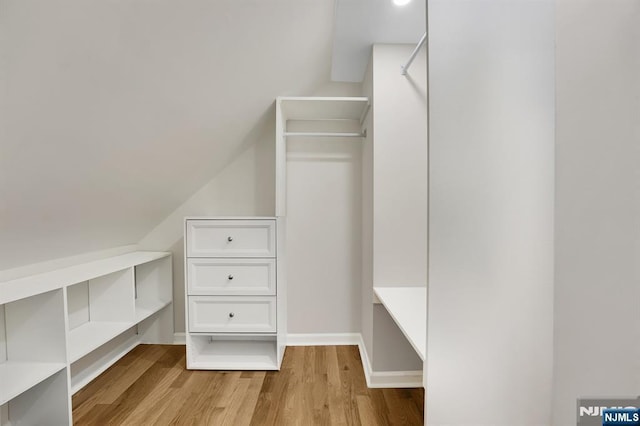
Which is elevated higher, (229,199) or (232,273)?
(229,199)

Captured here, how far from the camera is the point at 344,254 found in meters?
2.49

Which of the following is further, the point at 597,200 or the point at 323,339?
the point at 323,339

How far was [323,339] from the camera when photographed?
2475 millimetres

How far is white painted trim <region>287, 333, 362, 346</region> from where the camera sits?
2468 millimetres

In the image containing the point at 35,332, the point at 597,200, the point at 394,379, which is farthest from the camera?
the point at 394,379

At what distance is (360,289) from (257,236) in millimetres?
920

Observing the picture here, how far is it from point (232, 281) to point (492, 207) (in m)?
1.70

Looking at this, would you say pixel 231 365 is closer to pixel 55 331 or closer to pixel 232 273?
pixel 232 273

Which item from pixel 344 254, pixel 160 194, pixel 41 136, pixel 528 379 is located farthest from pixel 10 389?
pixel 344 254

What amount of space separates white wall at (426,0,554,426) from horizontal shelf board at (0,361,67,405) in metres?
1.53

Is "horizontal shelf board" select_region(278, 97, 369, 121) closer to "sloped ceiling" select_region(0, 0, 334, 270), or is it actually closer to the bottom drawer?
"sloped ceiling" select_region(0, 0, 334, 270)

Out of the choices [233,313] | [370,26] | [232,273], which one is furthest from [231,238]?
[370,26]

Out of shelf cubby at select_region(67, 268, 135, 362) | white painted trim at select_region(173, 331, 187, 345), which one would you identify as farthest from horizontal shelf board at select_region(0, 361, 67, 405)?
white painted trim at select_region(173, 331, 187, 345)

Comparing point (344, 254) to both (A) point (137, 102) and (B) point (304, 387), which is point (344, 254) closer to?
(B) point (304, 387)
